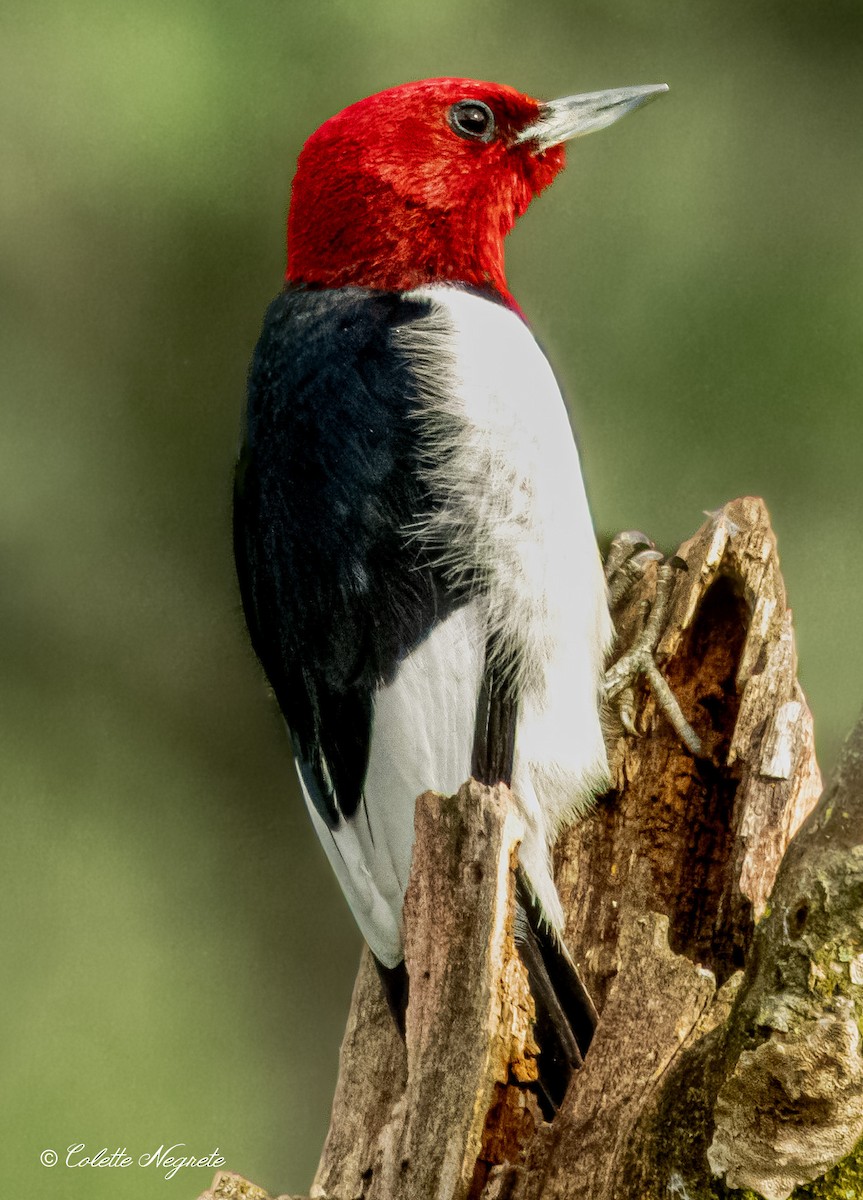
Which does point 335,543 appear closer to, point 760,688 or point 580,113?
point 760,688

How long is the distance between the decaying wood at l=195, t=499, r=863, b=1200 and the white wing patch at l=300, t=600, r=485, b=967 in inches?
8.1

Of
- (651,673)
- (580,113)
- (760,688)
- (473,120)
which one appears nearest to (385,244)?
(473,120)

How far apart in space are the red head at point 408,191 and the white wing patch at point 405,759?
0.61 m

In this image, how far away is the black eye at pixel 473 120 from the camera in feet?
7.57

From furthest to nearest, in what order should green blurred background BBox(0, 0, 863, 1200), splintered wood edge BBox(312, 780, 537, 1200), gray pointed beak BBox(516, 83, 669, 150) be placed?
green blurred background BBox(0, 0, 863, 1200)
gray pointed beak BBox(516, 83, 669, 150)
splintered wood edge BBox(312, 780, 537, 1200)

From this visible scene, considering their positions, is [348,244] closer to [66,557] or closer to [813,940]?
[813,940]

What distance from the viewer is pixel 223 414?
3490mm

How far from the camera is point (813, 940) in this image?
4.50 ft

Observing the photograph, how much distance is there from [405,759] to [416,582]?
9.4 inches

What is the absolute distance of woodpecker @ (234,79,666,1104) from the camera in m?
1.93

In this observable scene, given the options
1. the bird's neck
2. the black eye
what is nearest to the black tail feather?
the bird's neck

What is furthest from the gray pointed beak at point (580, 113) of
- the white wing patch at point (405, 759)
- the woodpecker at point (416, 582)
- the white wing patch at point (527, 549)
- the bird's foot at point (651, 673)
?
the white wing patch at point (405, 759)

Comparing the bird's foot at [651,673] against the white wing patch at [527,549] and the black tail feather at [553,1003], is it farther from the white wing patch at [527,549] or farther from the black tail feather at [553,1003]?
the black tail feather at [553,1003]

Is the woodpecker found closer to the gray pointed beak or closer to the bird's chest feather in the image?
the bird's chest feather
